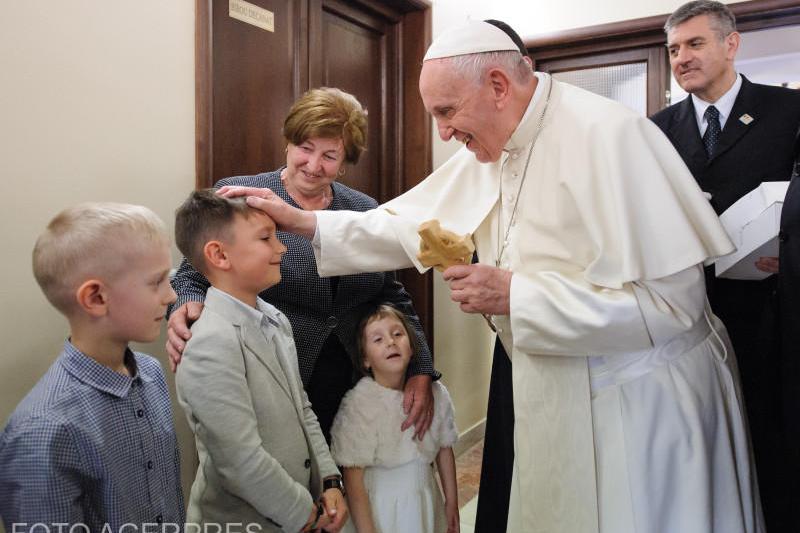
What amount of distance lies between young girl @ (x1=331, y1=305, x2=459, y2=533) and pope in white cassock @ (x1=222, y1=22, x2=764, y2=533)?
52 cm

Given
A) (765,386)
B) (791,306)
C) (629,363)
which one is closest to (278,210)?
(629,363)

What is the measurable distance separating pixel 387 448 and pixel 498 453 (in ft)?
1.34

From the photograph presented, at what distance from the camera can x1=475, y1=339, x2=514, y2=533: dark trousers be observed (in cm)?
237

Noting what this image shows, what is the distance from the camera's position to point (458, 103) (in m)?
1.87

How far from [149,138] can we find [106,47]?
0.33 metres

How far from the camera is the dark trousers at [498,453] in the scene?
2.37 metres

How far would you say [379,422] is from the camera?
2.41 metres

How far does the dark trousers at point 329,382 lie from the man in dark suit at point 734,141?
1.63 metres

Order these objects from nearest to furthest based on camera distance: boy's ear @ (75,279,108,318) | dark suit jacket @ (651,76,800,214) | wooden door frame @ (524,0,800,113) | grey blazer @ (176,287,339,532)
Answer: boy's ear @ (75,279,108,318) → grey blazer @ (176,287,339,532) → dark suit jacket @ (651,76,800,214) → wooden door frame @ (524,0,800,113)

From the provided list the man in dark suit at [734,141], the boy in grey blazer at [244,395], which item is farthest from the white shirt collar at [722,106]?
the boy in grey blazer at [244,395]

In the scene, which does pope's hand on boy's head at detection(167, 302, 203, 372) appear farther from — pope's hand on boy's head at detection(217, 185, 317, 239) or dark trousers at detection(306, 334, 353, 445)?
dark trousers at detection(306, 334, 353, 445)

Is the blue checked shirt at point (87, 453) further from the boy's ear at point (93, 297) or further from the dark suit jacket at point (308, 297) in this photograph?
the dark suit jacket at point (308, 297)

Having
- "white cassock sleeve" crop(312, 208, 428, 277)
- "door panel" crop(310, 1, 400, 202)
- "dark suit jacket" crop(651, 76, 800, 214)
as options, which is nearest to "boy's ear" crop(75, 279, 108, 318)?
"white cassock sleeve" crop(312, 208, 428, 277)

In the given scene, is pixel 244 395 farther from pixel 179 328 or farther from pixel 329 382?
pixel 329 382
